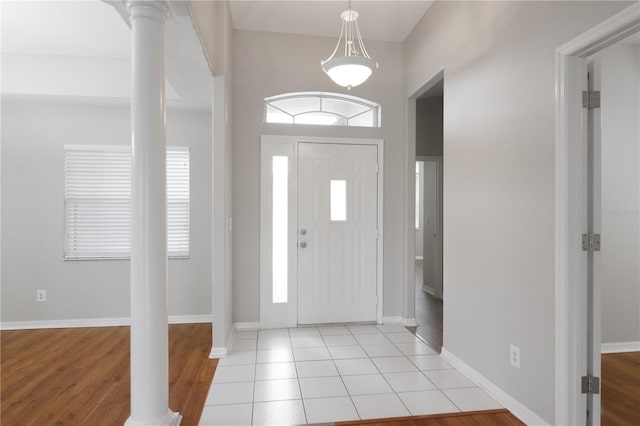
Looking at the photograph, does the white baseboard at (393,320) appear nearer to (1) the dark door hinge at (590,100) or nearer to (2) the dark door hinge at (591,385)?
(2) the dark door hinge at (591,385)

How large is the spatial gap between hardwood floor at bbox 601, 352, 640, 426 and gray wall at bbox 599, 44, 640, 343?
0.23 metres

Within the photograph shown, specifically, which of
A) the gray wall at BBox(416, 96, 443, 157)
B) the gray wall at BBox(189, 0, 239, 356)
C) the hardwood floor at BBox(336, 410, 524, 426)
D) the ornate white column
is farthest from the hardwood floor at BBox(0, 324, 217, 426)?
the gray wall at BBox(416, 96, 443, 157)

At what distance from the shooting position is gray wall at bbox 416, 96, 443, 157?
5.29 metres

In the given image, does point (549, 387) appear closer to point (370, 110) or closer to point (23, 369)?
point (370, 110)

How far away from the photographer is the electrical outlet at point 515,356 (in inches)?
92.1

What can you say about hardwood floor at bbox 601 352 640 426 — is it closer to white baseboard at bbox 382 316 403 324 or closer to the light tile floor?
the light tile floor

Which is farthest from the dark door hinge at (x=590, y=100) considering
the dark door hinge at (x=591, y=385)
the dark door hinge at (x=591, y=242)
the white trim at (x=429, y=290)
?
the white trim at (x=429, y=290)

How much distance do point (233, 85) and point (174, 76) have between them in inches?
32.4

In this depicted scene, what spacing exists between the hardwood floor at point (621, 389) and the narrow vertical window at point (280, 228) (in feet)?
9.63

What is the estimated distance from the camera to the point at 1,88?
375 centimetres

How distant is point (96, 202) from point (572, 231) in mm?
4622

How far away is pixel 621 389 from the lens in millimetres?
2615

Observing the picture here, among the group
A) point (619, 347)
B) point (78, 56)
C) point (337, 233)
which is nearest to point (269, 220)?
point (337, 233)

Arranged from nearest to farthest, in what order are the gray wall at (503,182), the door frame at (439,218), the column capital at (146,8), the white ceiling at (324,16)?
the column capital at (146,8) < the gray wall at (503,182) < the white ceiling at (324,16) < the door frame at (439,218)
